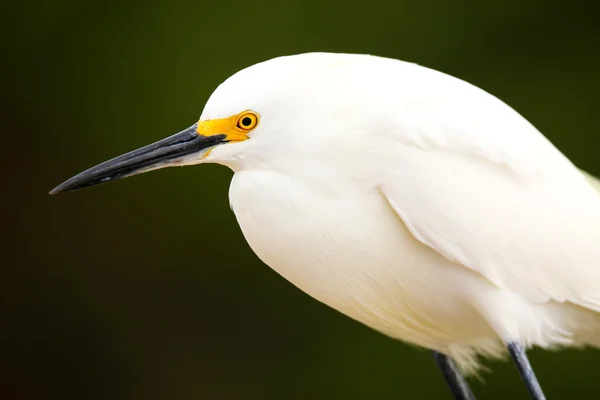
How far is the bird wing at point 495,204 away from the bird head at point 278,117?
0.21ft

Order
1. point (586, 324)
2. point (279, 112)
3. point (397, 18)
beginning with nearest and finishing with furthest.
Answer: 1. point (279, 112)
2. point (586, 324)
3. point (397, 18)

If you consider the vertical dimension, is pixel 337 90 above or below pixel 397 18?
below

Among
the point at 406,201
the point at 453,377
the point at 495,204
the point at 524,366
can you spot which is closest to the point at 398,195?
the point at 406,201

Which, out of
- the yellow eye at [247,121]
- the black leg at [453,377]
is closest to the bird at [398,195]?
the yellow eye at [247,121]

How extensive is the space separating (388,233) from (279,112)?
0.61ft

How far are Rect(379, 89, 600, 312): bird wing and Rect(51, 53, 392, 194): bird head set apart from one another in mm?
62

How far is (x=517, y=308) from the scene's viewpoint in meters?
1.03

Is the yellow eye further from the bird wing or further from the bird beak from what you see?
the bird wing

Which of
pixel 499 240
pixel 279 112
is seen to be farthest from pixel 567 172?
pixel 279 112

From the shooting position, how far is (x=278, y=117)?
98 cm

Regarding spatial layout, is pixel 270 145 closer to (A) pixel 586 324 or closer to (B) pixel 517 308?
(B) pixel 517 308

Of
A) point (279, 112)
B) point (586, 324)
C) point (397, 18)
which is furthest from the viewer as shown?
point (397, 18)

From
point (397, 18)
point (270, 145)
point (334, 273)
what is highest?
point (397, 18)

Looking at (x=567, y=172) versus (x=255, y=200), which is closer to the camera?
(x=255, y=200)
